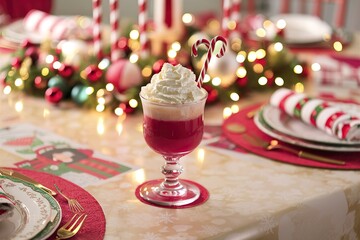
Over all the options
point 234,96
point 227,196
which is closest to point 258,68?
point 234,96

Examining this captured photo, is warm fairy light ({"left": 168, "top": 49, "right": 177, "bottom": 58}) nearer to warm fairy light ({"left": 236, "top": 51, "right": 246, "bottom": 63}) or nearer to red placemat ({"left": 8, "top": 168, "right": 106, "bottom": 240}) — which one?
warm fairy light ({"left": 236, "top": 51, "right": 246, "bottom": 63})

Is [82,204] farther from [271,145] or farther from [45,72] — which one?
[45,72]

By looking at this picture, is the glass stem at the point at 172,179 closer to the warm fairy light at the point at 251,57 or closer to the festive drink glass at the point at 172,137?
the festive drink glass at the point at 172,137

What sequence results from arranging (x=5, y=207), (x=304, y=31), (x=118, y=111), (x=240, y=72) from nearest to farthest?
(x=5, y=207)
(x=118, y=111)
(x=240, y=72)
(x=304, y=31)

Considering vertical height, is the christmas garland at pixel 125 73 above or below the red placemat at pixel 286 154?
above

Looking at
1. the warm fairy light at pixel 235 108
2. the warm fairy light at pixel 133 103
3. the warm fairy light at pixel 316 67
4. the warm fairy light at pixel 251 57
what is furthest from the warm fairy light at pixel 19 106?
the warm fairy light at pixel 316 67

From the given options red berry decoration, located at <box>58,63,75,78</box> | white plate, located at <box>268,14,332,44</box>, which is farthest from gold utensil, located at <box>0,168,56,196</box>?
white plate, located at <box>268,14,332,44</box>

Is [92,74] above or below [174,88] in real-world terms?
below

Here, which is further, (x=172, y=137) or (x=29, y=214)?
(x=172, y=137)
